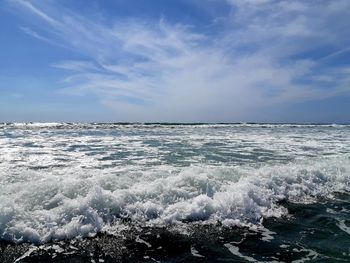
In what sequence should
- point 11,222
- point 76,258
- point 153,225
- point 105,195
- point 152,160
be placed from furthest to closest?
point 152,160, point 105,195, point 153,225, point 11,222, point 76,258

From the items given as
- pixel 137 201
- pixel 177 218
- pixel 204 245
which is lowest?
pixel 204 245

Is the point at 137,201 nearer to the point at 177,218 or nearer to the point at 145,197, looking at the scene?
the point at 145,197

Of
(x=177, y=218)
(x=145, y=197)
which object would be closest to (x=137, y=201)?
(x=145, y=197)

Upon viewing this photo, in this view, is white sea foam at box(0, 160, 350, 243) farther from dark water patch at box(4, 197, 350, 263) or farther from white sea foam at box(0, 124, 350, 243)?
dark water patch at box(4, 197, 350, 263)

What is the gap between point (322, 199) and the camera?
10055 millimetres

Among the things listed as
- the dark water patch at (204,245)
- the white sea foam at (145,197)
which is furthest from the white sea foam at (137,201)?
the dark water patch at (204,245)

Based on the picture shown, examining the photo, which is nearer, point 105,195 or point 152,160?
point 105,195

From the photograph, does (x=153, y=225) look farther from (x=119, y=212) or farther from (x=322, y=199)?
(x=322, y=199)

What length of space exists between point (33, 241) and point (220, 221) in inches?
163

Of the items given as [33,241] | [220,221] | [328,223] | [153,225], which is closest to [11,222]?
[33,241]

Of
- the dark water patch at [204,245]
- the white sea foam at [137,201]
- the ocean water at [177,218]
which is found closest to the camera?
the dark water patch at [204,245]

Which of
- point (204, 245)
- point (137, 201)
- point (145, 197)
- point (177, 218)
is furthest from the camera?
point (145, 197)

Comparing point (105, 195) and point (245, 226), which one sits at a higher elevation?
point (105, 195)

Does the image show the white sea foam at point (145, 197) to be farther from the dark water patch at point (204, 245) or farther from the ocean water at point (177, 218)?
the dark water patch at point (204, 245)
